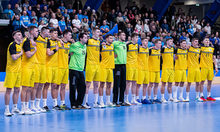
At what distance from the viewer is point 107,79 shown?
10688 mm

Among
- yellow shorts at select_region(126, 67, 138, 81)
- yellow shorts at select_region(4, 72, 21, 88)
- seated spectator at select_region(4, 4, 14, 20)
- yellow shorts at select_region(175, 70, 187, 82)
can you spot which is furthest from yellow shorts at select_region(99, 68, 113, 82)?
seated spectator at select_region(4, 4, 14, 20)

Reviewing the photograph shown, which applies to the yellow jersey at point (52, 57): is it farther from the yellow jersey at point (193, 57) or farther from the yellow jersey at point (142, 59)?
the yellow jersey at point (193, 57)

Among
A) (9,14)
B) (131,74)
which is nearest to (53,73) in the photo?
(131,74)

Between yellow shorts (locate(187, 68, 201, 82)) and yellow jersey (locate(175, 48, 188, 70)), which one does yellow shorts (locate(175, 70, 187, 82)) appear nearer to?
yellow jersey (locate(175, 48, 188, 70))

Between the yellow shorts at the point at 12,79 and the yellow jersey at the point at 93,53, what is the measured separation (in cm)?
220

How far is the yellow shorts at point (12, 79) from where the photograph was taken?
871cm

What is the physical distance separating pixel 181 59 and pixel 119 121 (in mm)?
5183

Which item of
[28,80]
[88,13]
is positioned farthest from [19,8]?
[28,80]

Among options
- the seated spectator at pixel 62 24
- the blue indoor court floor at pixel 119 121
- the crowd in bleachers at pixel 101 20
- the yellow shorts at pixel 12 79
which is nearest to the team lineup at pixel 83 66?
the yellow shorts at pixel 12 79

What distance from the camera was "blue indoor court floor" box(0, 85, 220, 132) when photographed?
681 centimetres

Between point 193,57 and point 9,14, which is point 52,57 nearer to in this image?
point 193,57

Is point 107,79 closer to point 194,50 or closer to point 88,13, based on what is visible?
point 194,50

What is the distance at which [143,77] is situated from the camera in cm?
1150

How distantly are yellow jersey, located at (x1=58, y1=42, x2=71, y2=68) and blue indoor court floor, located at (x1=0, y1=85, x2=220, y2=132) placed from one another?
4.47 ft
